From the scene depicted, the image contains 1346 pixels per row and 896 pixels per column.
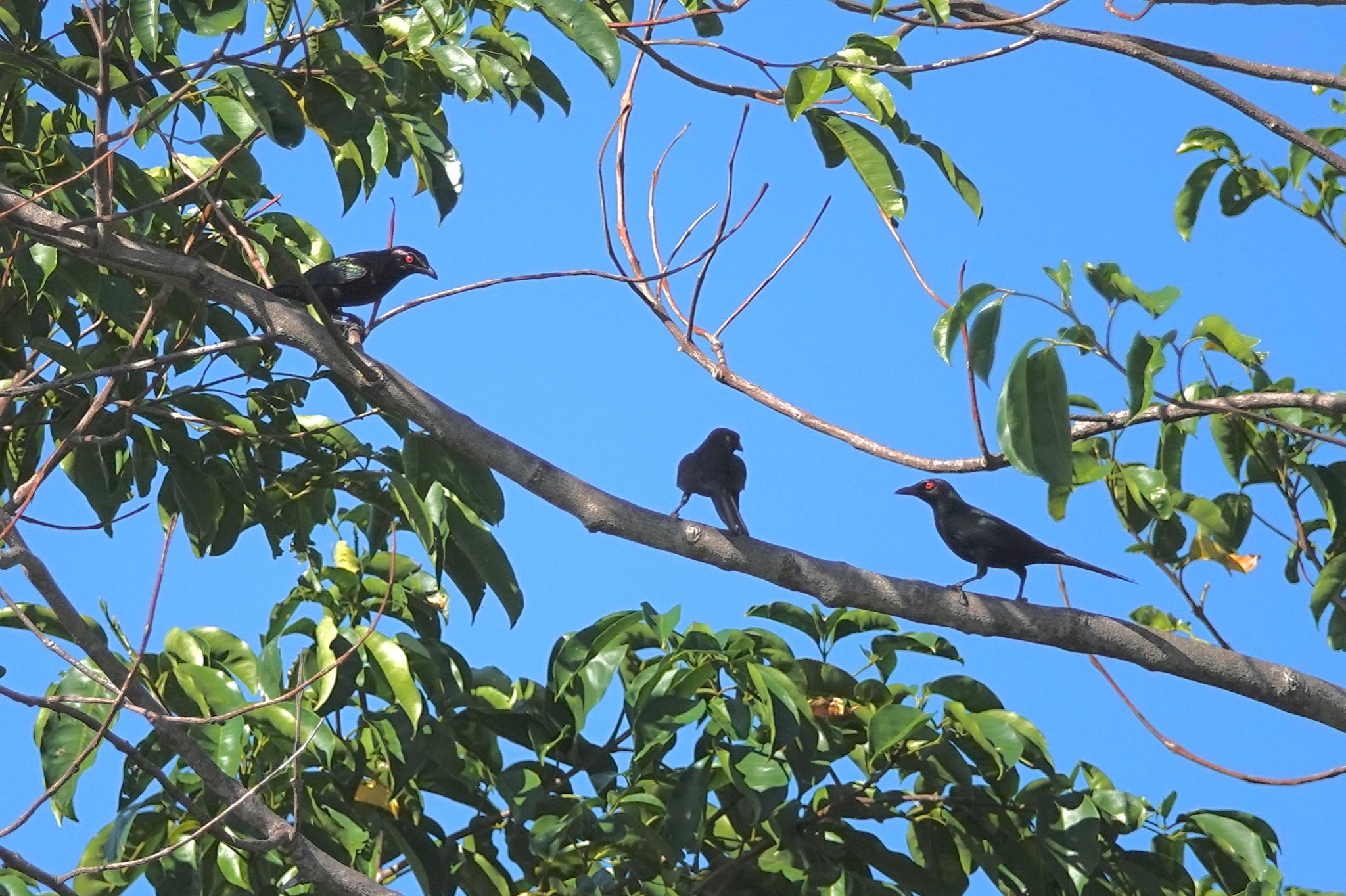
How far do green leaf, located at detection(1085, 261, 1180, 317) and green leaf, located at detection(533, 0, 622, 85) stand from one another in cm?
118

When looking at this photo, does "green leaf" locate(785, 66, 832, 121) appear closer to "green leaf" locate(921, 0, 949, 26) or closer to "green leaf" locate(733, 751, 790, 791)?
"green leaf" locate(921, 0, 949, 26)

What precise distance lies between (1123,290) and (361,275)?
2.51 metres

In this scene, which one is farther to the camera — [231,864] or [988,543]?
[988,543]

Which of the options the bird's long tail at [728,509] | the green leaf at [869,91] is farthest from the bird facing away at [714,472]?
the green leaf at [869,91]

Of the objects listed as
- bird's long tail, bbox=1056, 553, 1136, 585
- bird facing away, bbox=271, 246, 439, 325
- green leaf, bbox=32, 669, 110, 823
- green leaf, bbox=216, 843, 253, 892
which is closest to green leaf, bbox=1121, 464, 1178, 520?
bird's long tail, bbox=1056, 553, 1136, 585

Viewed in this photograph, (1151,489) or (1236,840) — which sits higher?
(1151,489)

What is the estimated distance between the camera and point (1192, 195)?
4922 mm

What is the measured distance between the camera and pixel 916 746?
379 centimetres

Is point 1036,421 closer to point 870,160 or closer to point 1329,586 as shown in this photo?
point 870,160

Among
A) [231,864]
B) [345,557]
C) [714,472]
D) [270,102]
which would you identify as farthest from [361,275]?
[231,864]

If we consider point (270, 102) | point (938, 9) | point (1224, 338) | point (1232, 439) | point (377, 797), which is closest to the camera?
point (270, 102)

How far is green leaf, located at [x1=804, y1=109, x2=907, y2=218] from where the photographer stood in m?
3.40

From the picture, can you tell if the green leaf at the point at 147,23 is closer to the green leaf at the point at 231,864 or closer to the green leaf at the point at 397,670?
the green leaf at the point at 397,670

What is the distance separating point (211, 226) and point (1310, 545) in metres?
3.49
